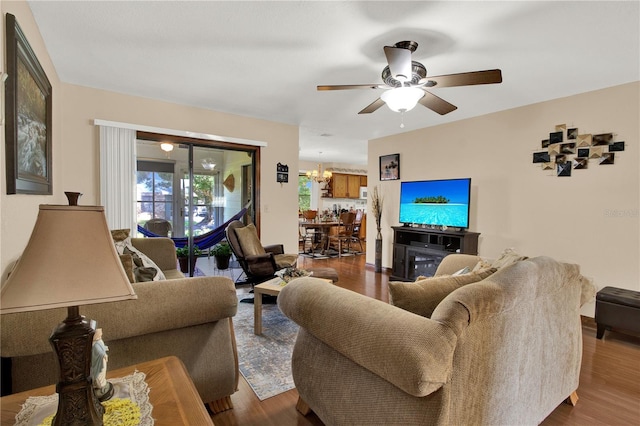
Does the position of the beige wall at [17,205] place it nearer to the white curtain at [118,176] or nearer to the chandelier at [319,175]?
the white curtain at [118,176]

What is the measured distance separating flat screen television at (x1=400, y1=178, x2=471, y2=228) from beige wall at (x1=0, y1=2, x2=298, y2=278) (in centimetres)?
176

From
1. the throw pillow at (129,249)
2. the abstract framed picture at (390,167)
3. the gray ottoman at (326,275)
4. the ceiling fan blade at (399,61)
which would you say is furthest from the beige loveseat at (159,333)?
the abstract framed picture at (390,167)

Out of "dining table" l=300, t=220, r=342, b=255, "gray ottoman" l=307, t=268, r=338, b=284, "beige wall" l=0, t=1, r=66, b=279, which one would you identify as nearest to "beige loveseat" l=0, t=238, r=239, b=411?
"beige wall" l=0, t=1, r=66, b=279

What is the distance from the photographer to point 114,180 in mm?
3467

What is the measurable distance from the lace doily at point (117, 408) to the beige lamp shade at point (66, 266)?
1.25 ft

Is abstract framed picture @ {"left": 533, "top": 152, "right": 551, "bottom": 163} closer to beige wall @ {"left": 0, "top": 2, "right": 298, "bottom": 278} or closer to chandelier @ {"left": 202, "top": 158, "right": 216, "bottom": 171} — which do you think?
beige wall @ {"left": 0, "top": 2, "right": 298, "bottom": 278}

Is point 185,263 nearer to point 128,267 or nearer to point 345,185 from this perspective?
point 128,267

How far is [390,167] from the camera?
531 centimetres

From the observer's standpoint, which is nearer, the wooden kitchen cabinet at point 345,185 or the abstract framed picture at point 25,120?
the abstract framed picture at point 25,120

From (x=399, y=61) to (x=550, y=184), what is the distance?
2632mm

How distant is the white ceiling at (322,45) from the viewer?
6.28 ft

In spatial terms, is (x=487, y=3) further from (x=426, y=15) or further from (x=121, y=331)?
(x=121, y=331)

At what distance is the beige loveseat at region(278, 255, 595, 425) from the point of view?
106 cm

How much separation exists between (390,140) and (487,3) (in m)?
3.52
